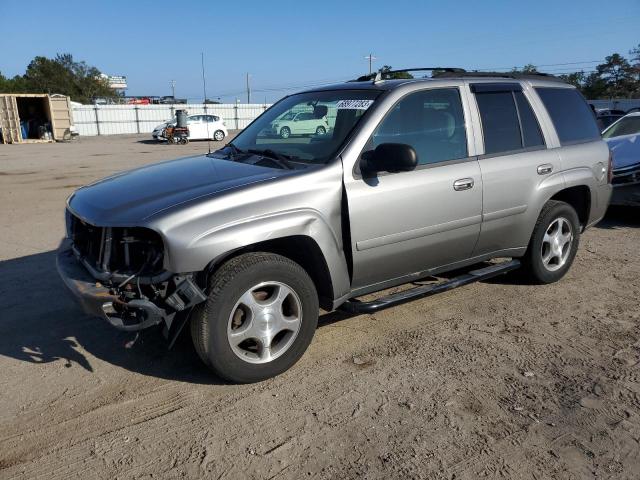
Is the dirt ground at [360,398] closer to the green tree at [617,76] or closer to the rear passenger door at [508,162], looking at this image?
the rear passenger door at [508,162]

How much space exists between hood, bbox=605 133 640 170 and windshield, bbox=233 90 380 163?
535 cm

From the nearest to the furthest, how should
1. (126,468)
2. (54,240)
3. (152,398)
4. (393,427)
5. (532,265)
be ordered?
(126,468), (393,427), (152,398), (532,265), (54,240)

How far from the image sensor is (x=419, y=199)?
394 centimetres

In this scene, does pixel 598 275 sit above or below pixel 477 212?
below

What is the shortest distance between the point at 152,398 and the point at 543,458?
2256 mm

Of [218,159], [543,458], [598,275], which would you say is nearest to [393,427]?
[543,458]

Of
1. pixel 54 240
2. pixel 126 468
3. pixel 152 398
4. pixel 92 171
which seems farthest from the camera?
pixel 92 171

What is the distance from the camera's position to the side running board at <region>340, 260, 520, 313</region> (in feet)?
12.6

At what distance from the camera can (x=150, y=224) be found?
306cm

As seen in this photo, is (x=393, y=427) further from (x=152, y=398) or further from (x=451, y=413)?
(x=152, y=398)

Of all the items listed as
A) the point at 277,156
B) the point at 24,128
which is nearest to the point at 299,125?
the point at 277,156

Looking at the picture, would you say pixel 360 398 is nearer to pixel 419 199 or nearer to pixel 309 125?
pixel 419 199

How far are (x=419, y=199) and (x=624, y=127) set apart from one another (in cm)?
735

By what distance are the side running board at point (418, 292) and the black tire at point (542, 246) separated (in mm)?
184
